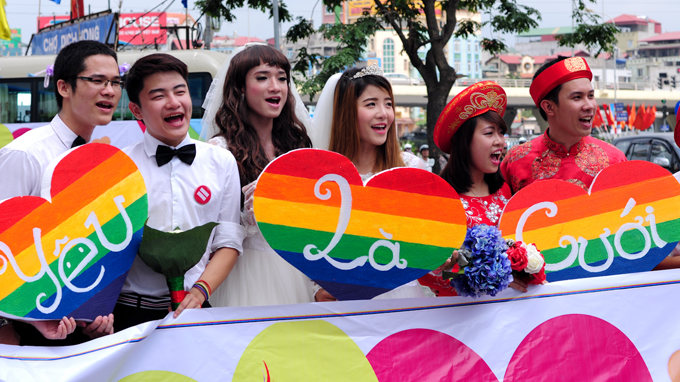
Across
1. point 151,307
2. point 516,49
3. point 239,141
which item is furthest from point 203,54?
point 516,49

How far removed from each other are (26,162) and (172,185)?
54cm

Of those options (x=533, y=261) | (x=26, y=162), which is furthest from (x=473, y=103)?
(x=26, y=162)

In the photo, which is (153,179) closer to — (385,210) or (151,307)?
(151,307)

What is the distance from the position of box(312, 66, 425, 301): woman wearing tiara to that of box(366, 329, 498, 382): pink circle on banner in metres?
0.42

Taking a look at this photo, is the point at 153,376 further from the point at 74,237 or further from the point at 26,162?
the point at 26,162

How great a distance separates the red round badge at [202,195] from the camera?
2.23 m

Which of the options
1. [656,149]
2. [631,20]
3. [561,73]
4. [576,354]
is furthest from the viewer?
[631,20]

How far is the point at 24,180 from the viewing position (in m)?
2.20

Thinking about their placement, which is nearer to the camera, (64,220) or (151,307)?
(64,220)

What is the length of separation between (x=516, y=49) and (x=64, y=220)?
13959 centimetres

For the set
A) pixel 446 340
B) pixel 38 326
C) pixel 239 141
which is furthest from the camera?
pixel 239 141

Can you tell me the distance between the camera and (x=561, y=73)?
3070mm

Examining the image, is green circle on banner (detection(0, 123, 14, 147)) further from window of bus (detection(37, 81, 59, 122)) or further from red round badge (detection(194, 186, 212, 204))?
red round badge (detection(194, 186, 212, 204))

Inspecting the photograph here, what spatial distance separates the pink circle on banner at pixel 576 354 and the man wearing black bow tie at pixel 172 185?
1192 mm
